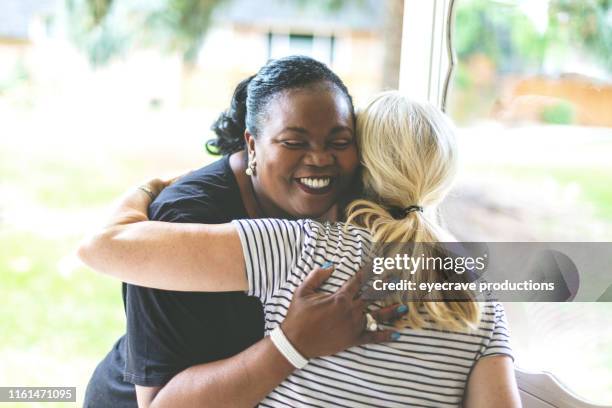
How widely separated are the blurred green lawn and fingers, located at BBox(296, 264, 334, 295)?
724 mm

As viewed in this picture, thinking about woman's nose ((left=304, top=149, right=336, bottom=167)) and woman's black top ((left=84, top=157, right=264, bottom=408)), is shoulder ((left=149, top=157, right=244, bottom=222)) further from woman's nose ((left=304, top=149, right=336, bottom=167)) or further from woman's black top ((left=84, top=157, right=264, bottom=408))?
woman's nose ((left=304, top=149, right=336, bottom=167))

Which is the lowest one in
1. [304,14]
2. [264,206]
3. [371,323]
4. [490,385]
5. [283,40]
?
[490,385]

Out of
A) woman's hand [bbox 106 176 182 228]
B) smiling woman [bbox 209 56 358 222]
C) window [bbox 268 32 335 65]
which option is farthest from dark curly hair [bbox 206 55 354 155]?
window [bbox 268 32 335 65]

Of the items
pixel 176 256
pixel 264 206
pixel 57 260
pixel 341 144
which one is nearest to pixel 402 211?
pixel 341 144

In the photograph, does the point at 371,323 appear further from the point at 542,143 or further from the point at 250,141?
the point at 542,143

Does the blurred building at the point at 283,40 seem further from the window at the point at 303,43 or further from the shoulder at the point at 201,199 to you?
the shoulder at the point at 201,199

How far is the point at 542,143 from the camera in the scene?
145 centimetres

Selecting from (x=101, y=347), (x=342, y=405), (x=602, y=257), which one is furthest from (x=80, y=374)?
(x=602, y=257)

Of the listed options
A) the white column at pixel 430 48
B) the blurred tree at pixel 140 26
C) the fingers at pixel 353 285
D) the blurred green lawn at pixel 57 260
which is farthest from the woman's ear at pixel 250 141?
the blurred tree at pixel 140 26

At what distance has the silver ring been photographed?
3.15 feet

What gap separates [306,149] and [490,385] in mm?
479

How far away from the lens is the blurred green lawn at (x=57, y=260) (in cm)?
240

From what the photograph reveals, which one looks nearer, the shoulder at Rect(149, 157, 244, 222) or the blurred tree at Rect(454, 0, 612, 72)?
the shoulder at Rect(149, 157, 244, 222)

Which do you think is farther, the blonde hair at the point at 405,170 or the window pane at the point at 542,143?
the window pane at the point at 542,143
